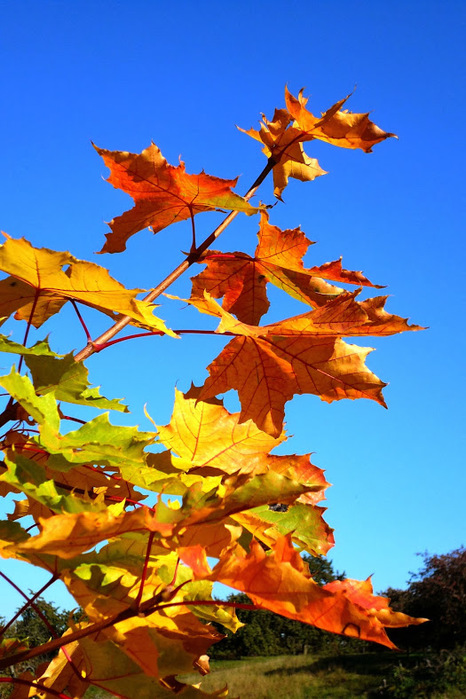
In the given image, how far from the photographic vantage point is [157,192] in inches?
37.7

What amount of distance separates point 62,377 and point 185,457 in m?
0.20

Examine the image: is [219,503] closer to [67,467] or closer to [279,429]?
[67,467]

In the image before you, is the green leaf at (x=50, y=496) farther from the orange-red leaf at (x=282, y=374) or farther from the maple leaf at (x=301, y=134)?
the maple leaf at (x=301, y=134)

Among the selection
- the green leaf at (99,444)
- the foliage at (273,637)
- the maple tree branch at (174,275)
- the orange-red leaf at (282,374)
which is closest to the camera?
the green leaf at (99,444)

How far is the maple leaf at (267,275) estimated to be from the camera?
0.98m

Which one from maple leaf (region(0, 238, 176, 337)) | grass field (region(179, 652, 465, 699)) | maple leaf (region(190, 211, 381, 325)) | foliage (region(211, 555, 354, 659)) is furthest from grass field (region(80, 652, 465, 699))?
maple leaf (region(0, 238, 176, 337))

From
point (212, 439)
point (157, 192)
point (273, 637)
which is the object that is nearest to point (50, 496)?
point (212, 439)

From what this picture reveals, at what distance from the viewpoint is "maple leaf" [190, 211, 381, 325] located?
98 cm

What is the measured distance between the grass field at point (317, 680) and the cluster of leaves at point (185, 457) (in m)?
11.1

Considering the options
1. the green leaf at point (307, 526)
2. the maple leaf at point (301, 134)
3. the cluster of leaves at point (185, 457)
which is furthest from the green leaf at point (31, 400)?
the maple leaf at point (301, 134)

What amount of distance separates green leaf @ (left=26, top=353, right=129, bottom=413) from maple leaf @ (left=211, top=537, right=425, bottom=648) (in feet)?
0.99

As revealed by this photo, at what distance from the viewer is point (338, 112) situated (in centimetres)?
95

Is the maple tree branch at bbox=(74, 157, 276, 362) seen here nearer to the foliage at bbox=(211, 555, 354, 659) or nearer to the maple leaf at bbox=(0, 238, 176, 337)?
the maple leaf at bbox=(0, 238, 176, 337)

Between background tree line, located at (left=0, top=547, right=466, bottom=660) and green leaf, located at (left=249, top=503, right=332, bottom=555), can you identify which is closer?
green leaf, located at (left=249, top=503, right=332, bottom=555)
